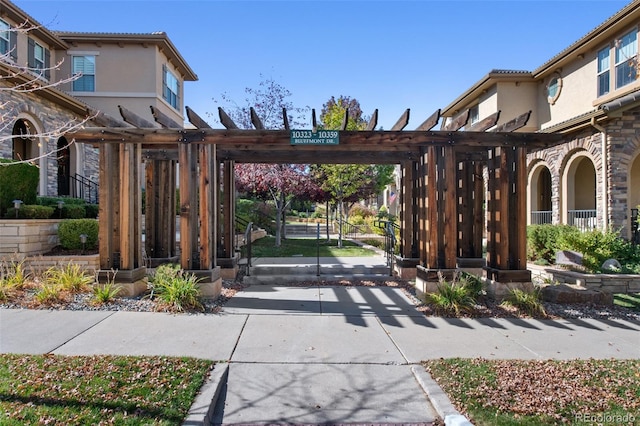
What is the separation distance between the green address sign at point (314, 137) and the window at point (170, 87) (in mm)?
13286

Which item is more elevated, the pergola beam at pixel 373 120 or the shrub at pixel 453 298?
the pergola beam at pixel 373 120

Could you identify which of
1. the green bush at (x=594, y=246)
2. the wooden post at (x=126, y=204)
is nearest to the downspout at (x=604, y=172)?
the green bush at (x=594, y=246)

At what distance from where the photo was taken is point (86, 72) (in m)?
16.6

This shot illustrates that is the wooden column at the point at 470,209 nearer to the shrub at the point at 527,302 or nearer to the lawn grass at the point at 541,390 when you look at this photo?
the shrub at the point at 527,302

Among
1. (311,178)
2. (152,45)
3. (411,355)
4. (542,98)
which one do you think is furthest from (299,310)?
(542,98)

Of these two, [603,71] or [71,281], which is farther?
[603,71]

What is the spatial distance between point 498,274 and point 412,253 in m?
2.26

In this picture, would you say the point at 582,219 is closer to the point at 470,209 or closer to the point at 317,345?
the point at 470,209

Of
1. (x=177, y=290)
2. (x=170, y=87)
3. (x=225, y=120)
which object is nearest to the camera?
(x=177, y=290)

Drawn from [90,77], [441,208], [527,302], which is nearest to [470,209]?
[441,208]

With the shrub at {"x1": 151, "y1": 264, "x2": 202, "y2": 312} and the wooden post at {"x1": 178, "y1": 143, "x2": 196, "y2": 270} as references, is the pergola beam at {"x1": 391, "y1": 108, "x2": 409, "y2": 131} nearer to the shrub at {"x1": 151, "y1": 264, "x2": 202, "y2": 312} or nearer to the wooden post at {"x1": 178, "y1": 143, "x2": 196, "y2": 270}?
the wooden post at {"x1": 178, "y1": 143, "x2": 196, "y2": 270}

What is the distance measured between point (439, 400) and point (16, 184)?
10.4 m

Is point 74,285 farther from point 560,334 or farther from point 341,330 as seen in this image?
point 560,334

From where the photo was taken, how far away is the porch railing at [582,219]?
43.1 ft
